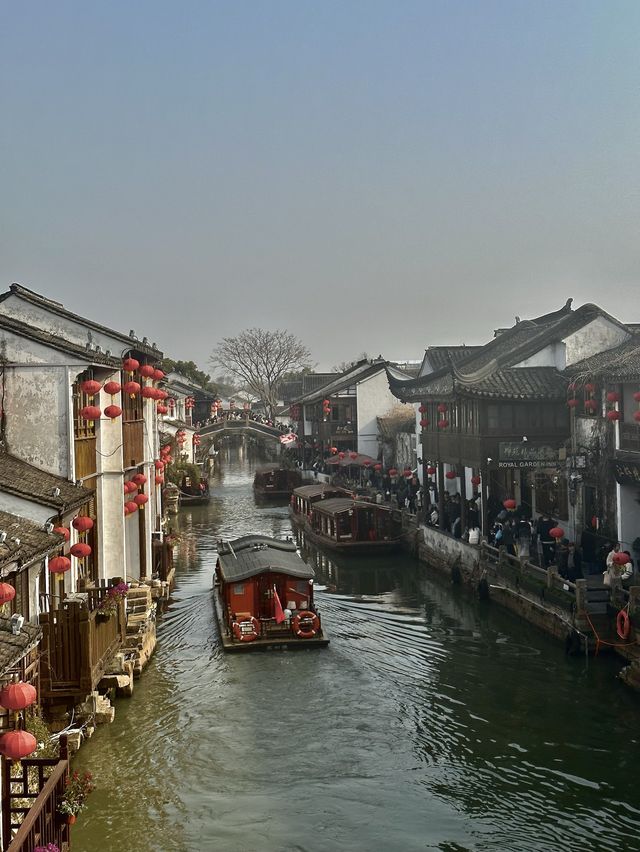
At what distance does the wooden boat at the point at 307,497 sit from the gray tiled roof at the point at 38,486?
75.9 feet

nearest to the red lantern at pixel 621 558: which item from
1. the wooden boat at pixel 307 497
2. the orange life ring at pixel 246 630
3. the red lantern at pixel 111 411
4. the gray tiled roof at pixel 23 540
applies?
the orange life ring at pixel 246 630

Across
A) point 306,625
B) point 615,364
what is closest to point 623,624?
point 306,625

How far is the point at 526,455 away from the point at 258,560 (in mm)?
8808

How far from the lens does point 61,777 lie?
33.8 feet

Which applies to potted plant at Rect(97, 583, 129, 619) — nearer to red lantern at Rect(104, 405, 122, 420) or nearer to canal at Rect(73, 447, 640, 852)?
canal at Rect(73, 447, 640, 852)

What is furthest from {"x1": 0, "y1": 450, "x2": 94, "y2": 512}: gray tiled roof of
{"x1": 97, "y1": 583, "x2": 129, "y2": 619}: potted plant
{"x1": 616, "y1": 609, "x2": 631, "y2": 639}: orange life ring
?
{"x1": 616, "y1": 609, "x2": 631, "y2": 639}: orange life ring

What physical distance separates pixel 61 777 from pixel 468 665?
39.7ft

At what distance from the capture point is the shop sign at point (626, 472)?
22.3m

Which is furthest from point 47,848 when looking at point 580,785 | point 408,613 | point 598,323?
point 598,323

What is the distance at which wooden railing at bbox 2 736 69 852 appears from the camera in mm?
9173

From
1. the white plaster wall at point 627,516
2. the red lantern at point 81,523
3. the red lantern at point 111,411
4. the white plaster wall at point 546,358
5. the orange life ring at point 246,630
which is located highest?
the white plaster wall at point 546,358

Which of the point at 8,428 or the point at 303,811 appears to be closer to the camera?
the point at 303,811

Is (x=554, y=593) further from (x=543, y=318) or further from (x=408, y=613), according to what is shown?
(x=543, y=318)

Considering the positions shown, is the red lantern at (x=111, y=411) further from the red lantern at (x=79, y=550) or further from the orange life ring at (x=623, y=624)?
the orange life ring at (x=623, y=624)
